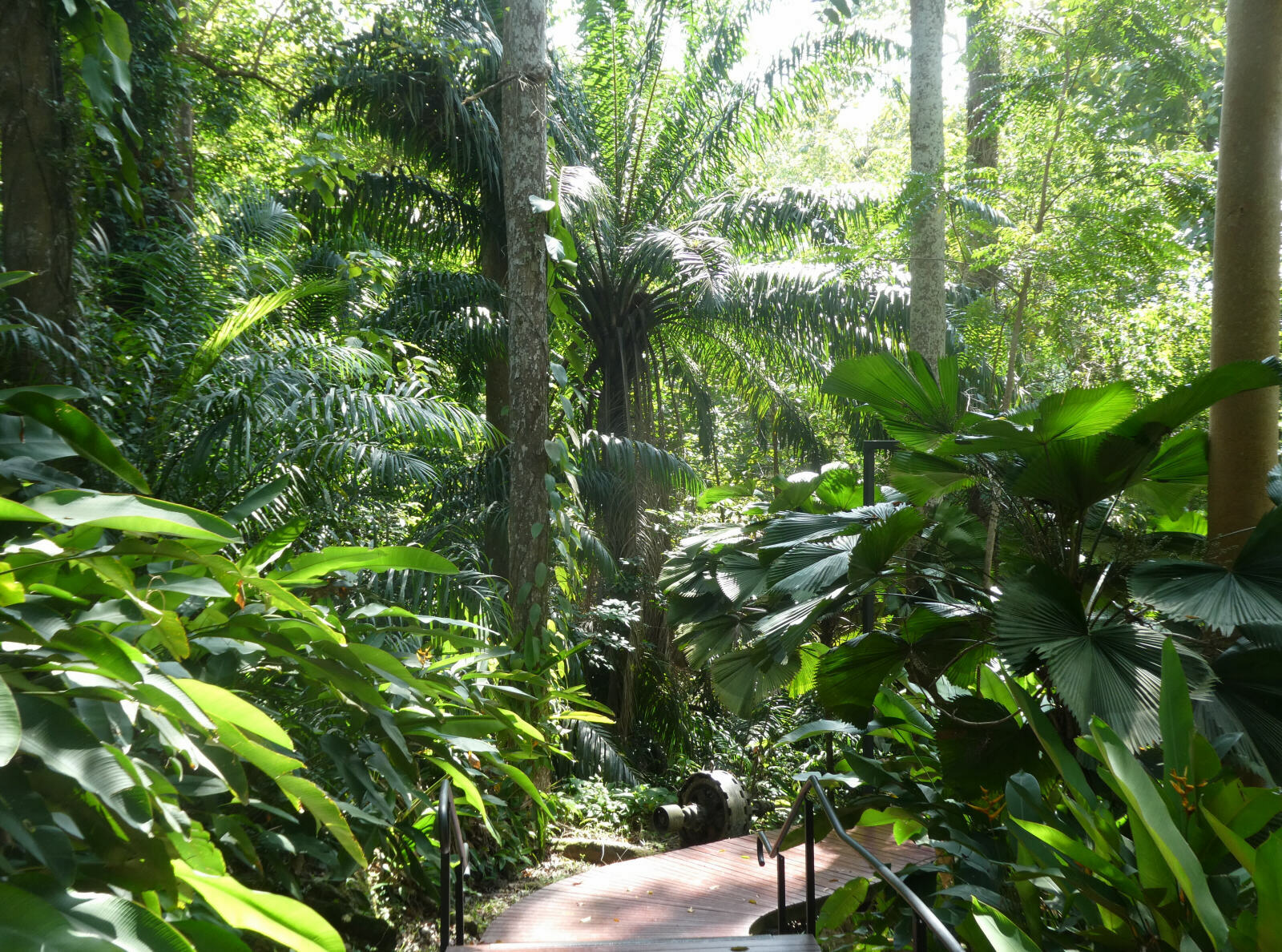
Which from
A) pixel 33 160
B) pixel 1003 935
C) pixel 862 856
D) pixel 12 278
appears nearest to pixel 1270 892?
pixel 1003 935

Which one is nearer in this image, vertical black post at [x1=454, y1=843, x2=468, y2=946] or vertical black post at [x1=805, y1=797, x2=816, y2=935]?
vertical black post at [x1=454, y1=843, x2=468, y2=946]

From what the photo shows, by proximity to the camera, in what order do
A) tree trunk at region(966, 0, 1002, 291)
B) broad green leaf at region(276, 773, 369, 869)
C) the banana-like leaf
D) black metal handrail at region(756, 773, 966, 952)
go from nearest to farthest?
broad green leaf at region(276, 773, 369, 869) < black metal handrail at region(756, 773, 966, 952) < the banana-like leaf < tree trunk at region(966, 0, 1002, 291)

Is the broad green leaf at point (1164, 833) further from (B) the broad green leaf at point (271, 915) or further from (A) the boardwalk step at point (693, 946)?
(B) the broad green leaf at point (271, 915)

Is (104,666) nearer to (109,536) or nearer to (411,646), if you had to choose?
(109,536)

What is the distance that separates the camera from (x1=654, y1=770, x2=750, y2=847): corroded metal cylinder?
6652 millimetres

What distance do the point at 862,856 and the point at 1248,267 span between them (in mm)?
2562

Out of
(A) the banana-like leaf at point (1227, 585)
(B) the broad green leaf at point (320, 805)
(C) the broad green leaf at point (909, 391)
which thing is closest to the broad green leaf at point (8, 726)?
(B) the broad green leaf at point (320, 805)

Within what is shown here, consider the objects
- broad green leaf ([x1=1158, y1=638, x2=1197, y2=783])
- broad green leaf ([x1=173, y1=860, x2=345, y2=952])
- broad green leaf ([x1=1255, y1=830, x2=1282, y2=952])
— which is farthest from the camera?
broad green leaf ([x1=1158, y1=638, x2=1197, y2=783])

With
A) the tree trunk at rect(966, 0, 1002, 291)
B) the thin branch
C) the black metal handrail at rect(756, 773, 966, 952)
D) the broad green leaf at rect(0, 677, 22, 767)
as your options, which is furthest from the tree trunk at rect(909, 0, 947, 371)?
the broad green leaf at rect(0, 677, 22, 767)

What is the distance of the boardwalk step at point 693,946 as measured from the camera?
307cm

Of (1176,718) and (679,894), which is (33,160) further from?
(679,894)

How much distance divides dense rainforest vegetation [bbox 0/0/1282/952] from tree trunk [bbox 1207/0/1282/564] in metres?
0.02

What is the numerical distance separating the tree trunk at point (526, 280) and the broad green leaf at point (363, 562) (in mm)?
2851

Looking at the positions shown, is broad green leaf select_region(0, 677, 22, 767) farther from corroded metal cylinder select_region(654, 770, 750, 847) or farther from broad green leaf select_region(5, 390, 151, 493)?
corroded metal cylinder select_region(654, 770, 750, 847)
